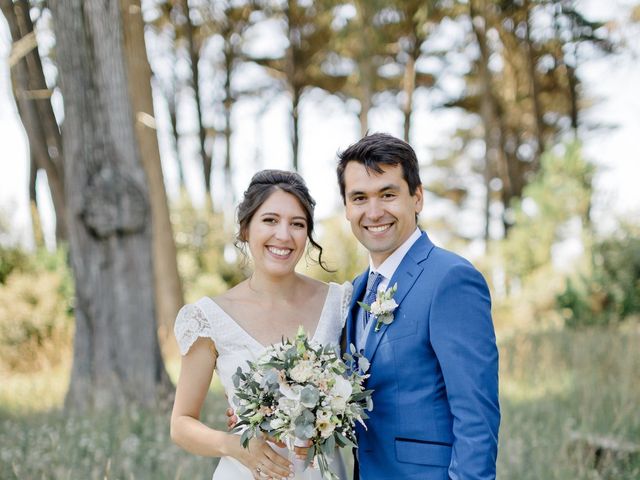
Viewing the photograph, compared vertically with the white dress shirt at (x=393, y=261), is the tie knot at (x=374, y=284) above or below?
below

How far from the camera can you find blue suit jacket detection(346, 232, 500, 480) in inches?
95.6

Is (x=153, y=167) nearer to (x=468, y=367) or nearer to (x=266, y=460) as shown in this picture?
(x=266, y=460)

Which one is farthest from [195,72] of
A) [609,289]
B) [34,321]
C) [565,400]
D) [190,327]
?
[190,327]

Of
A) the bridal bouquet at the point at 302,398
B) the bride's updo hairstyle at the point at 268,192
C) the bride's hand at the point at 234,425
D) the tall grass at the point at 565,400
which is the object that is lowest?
the tall grass at the point at 565,400

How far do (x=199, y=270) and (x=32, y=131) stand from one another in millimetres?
5623

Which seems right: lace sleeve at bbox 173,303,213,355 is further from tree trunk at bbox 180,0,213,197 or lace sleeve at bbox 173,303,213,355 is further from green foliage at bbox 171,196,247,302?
tree trunk at bbox 180,0,213,197

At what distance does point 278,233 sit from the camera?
3199mm

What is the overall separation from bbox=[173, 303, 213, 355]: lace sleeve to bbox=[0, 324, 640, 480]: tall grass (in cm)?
109

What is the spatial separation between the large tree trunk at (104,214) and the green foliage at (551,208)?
11564 mm

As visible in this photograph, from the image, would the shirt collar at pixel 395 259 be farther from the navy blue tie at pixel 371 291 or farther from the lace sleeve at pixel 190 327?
the lace sleeve at pixel 190 327

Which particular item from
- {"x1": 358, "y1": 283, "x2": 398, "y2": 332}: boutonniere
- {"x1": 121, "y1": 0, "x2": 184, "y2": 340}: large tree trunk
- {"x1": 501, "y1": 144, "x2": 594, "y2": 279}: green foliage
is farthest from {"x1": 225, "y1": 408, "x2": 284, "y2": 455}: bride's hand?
{"x1": 501, "y1": 144, "x2": 594, "y2": 279}: green foliage

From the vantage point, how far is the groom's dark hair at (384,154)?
277 centimetres

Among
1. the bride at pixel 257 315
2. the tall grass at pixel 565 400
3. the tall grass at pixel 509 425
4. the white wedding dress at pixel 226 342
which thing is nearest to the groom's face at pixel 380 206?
the bride at pixel 257 315

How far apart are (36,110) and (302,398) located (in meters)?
11.8
